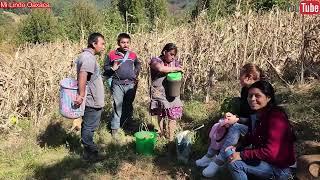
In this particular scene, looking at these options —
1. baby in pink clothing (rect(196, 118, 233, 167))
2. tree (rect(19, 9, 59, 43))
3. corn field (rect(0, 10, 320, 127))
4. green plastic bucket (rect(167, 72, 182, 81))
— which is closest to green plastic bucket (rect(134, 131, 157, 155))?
green plastic bucket (rect(167, 72, 182, 81))

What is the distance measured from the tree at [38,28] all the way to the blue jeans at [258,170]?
37.3m

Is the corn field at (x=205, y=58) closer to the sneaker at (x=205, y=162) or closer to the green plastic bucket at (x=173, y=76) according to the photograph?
the green plastic bucket at (x=173, y=76)

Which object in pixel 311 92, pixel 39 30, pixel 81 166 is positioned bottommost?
pixel 81 166

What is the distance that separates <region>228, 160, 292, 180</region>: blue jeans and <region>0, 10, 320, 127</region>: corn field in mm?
3279

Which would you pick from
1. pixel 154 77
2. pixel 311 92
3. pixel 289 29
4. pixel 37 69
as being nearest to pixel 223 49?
pixel 289 29

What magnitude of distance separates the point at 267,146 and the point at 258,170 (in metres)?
0.25

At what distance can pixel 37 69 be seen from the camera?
6352 millimetres

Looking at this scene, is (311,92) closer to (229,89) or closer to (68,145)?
(229,89)

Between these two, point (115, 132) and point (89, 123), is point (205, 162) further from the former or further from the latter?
point (115, 132)

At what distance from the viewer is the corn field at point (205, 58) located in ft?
21.1

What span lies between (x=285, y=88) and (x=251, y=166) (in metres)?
3.63

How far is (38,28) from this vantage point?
131 ft

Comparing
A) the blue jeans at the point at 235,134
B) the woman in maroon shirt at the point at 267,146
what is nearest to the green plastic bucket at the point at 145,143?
the blue jeans at the point at 235,134

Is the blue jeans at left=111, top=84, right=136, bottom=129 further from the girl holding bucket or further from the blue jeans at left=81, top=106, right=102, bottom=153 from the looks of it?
the blue jeans at left=81, top=106, right=102, bottom=153
